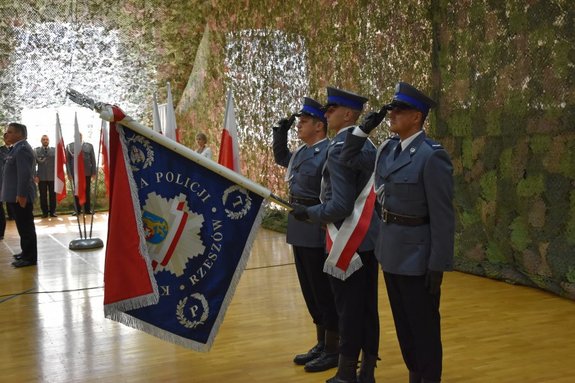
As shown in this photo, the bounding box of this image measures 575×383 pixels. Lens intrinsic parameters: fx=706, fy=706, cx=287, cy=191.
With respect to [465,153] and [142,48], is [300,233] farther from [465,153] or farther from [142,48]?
[142,48]

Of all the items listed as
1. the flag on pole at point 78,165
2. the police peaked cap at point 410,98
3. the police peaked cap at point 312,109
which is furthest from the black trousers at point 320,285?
the flag on pole at point 78,165

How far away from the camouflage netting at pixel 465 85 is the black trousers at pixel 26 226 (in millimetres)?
3413

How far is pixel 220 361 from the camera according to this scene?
3.62 meters

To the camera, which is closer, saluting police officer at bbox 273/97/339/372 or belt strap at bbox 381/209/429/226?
belt strap at bbox 381/209/429/226

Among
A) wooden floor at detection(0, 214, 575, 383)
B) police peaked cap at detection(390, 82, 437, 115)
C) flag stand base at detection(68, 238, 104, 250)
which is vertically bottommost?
wooden floor at detection(0, 214, 575, 383)

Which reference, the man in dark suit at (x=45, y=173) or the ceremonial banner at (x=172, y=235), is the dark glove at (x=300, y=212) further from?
the man in dark suit at (x=45, y=173)

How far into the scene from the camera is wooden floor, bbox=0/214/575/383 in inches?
134

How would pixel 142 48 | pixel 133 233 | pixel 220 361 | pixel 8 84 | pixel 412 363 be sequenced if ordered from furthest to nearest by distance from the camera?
1. pixel 142 48
2. pixel 8 84
3. pixel 220 361
4. pixel 133 233
5. pixel 412 363

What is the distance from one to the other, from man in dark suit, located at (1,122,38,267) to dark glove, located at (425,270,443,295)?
5034 mm

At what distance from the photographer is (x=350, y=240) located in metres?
2.92

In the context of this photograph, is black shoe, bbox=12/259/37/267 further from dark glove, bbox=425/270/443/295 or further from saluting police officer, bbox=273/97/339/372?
dark glove, bbox=425/270/443/295

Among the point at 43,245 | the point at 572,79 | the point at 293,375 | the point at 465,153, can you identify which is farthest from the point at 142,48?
the point at 293,375

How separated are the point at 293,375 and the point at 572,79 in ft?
9.41

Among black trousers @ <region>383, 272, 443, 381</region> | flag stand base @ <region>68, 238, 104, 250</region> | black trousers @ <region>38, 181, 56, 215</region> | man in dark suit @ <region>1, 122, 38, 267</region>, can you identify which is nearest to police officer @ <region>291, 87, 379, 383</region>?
black trousers @ <region>383, 272, 443, 381</region>
